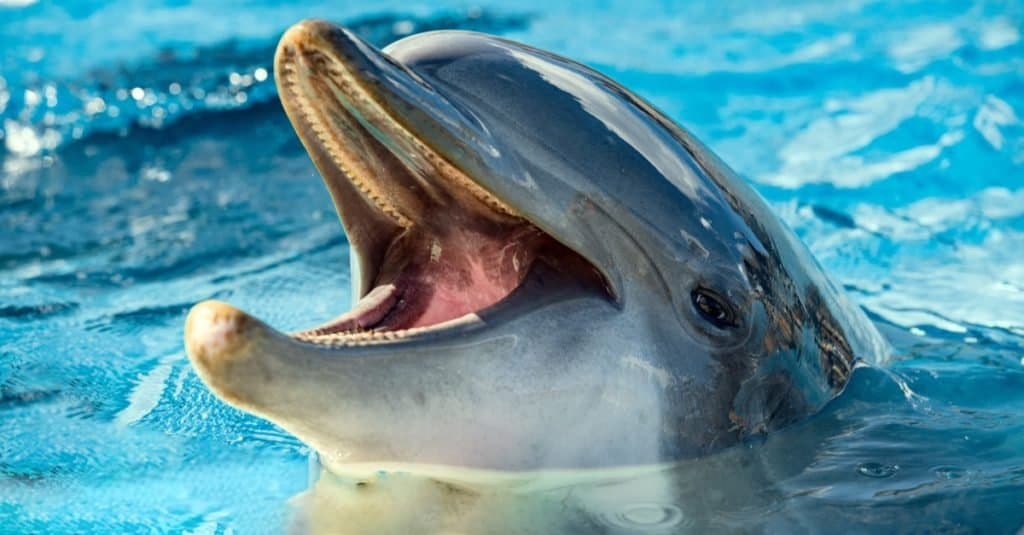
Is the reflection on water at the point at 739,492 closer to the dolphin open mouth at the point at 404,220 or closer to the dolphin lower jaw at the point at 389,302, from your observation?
the dolphin lower jaw at the point at 389,302

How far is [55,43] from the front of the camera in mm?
12617

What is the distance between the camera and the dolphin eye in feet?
11.7

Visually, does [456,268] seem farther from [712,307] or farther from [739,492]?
[739,492]

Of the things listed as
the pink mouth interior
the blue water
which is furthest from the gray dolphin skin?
the blue water

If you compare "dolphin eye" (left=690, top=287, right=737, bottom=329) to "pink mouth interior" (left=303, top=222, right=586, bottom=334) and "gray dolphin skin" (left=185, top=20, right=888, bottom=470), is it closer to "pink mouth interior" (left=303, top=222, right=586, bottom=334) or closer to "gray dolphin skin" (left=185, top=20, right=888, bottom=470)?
"gray dolphin skin" (left=185, top=20, right=888, bottom=470)

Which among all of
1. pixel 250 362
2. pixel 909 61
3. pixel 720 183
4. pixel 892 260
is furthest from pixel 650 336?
pixel 909 61

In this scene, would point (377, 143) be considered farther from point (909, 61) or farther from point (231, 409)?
point (909, 61)

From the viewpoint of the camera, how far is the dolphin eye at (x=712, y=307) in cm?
356

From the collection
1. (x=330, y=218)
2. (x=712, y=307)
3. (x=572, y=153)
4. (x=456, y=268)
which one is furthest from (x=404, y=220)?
(x=330, y=218)

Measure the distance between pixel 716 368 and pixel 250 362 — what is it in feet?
4.11

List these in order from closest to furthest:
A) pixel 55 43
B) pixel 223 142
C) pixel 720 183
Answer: pixel 720 183
pixel 223 142
pixel 55 43

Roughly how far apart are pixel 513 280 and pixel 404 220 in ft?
1.03

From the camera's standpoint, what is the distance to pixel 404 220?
3.60m

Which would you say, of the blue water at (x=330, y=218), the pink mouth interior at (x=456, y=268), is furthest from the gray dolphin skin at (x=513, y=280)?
the blue water at (x=330, y=218)
